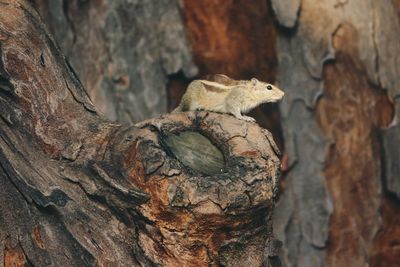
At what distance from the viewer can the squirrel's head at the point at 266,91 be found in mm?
5009

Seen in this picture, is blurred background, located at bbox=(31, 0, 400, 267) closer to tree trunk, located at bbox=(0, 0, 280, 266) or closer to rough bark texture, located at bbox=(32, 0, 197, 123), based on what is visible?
rough bark texture, located at bbox=(32, 0, 197, 123)

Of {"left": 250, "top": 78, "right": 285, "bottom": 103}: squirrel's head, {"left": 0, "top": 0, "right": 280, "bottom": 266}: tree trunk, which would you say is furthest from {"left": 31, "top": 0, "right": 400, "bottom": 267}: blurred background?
{"left": 0, "top": 0, "right": 280, "bottom": 266}: tree trunk

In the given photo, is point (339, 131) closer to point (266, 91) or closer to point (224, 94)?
point (266, 91)

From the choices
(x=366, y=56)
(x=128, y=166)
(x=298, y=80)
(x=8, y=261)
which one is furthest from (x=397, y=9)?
(x=8, y=261)

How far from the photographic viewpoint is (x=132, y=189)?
3.48 meters

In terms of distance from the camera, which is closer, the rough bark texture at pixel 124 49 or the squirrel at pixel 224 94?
the squirrel at pixel 224 94

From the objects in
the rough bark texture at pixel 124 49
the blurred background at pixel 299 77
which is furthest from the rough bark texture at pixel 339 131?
the rough bark texture at pixel 124 49

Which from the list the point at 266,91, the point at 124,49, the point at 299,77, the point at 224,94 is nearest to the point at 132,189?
the point at 224,94

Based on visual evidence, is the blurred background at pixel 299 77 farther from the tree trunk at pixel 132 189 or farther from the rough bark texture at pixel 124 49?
the tree trunk at pixel 132 189

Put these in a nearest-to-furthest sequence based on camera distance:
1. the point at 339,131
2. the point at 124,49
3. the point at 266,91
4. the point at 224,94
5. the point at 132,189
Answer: the point at 132,189, the point at 224,94, the point at 266,91, the point at 124,49, the point at 339,131

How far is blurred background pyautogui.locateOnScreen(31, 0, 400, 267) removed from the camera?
17.7 ft

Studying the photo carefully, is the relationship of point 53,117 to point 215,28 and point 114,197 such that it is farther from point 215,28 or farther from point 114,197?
point 215,28

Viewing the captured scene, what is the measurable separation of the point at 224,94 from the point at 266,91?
1.06ft

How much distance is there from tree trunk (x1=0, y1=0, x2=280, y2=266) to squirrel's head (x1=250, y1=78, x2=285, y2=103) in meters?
1.24
